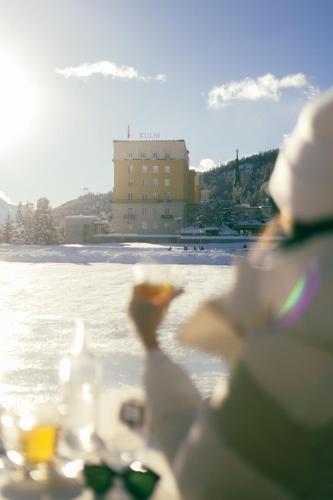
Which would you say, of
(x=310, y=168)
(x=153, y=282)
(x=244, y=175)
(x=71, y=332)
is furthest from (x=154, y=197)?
(x=244, y=175)

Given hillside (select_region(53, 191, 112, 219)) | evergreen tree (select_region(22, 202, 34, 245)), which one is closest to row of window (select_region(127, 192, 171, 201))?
evergreen tree (select_region(22, 202, 34, 245))

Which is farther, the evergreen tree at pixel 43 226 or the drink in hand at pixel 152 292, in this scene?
the evergreen tree at pixel 43 226

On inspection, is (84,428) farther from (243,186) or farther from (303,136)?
(243,186)

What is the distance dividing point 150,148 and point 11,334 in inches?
1944

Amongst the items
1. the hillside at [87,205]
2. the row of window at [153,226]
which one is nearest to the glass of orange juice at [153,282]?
the row of window at [153,226]

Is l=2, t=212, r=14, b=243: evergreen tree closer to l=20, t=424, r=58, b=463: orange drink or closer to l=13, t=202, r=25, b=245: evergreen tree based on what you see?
l=13, t=202, r=25, b=245: evergreen tree

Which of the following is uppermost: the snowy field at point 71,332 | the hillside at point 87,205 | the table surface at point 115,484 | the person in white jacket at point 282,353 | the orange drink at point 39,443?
the hillside at point 87,205

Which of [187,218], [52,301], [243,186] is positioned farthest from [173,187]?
[243,186]

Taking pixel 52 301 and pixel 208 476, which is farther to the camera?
pixel 52 301

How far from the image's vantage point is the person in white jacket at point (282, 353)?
81 cm

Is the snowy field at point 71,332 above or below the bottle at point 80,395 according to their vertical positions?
below

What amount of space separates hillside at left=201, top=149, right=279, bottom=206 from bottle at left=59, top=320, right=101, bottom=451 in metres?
125

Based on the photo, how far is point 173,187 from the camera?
175 ft

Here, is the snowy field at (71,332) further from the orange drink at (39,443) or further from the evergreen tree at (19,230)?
the evergreen tree at (19,230)
